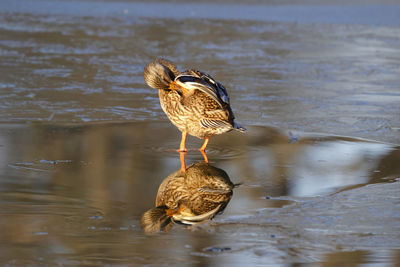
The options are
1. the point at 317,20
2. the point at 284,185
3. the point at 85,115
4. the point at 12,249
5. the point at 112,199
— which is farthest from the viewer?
the point at 317,20

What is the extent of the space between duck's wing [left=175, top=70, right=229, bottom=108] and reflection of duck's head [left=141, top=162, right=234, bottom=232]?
20.8 inches

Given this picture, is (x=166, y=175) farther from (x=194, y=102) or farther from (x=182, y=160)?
(x=194, y=102)

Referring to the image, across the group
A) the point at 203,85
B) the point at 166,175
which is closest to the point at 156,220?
the point at 166,175

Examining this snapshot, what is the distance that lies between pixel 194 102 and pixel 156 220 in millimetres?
1685

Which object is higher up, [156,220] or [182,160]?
[182,160]

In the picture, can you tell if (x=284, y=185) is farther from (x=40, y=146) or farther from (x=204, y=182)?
(x=40, y=146)

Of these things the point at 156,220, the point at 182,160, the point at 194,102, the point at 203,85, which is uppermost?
Answer: the point at 203,85

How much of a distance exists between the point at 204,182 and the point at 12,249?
1.53 meters

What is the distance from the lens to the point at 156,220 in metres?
3.53

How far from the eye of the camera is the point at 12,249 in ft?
10.1

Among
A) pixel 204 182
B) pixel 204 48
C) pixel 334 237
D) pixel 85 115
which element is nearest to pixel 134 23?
pixel 204 48

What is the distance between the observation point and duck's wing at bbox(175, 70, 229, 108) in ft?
15.8

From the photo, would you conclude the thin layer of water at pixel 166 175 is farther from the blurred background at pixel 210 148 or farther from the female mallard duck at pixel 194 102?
the female mallard duck at pixel 194 102

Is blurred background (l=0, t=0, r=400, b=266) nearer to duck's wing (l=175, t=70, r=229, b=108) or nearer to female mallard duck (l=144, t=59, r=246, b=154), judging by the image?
female mallard duck (l=144, t=59, r=246, b=154)
